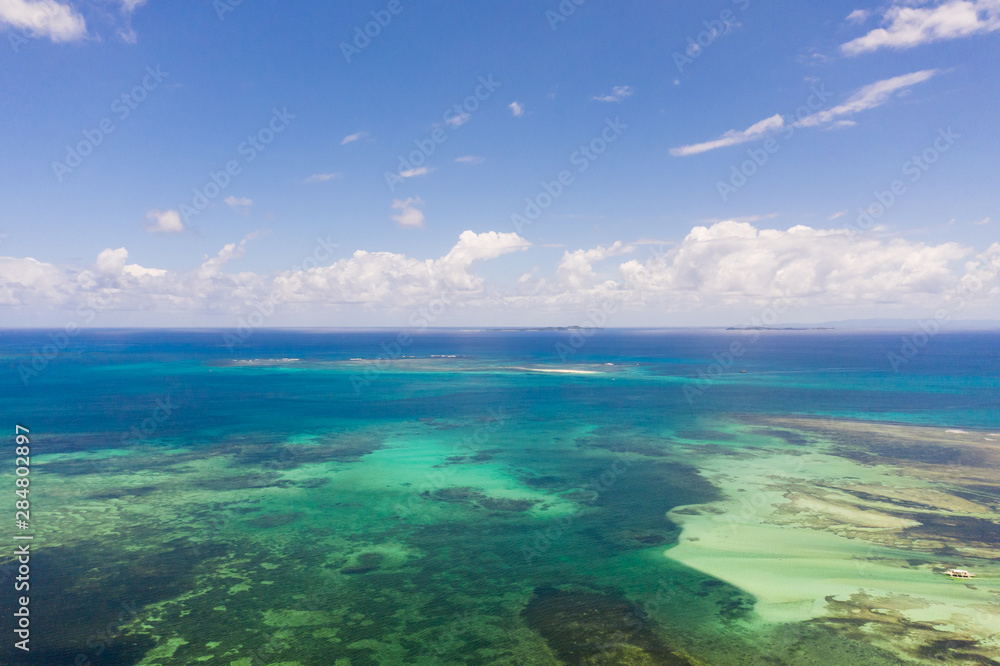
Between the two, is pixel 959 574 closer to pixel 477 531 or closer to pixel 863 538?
pixel 863 538

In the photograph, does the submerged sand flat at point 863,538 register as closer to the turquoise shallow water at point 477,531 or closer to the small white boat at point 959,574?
the turquoise shallow water at point 477,531

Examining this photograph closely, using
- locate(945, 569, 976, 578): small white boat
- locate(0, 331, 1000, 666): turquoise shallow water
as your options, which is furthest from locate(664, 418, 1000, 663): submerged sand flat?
locate(945, 569, 976, 578): small white boat

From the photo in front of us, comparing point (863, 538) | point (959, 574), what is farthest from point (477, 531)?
point (959, 574)

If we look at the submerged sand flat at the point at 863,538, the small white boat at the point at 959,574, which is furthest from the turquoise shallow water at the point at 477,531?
the small white boat at the point at 959,574

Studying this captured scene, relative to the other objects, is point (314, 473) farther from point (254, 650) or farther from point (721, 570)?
point (721, 570)

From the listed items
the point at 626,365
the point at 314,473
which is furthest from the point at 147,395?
the point at 626,365
